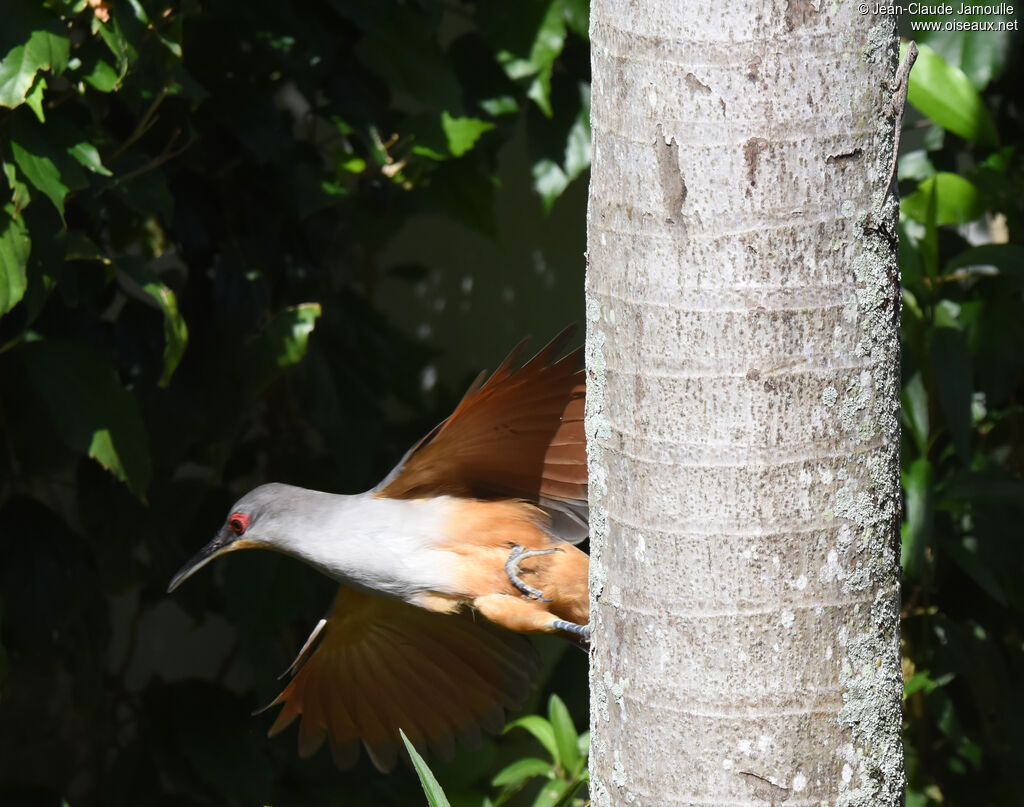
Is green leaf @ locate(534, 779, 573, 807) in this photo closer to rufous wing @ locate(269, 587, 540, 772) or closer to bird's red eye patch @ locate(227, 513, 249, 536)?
rufous wing @ locate(269, 587, 540, 772)

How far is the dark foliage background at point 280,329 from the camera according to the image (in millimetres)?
2240

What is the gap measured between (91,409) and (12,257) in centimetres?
35

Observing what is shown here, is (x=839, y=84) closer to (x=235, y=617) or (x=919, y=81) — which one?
(x=919, y=81)

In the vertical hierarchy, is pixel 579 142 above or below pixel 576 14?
below

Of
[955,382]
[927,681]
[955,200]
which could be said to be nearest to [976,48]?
[955,200]

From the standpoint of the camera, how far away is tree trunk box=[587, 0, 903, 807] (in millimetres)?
1156

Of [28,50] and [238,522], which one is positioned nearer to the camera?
[28,50]

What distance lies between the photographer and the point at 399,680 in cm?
250

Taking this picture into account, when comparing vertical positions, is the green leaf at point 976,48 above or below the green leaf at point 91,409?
above

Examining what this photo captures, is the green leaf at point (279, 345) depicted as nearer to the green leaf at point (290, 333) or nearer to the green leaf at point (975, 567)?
the green leaf at point (290, 333)

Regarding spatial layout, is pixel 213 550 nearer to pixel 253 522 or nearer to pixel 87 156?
pixel 253 522

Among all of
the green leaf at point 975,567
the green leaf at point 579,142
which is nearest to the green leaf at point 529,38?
the green leaf at point 579,142

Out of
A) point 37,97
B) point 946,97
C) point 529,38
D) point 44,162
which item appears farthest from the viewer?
point 529,38

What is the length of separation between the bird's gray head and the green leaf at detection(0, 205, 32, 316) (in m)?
0.58
